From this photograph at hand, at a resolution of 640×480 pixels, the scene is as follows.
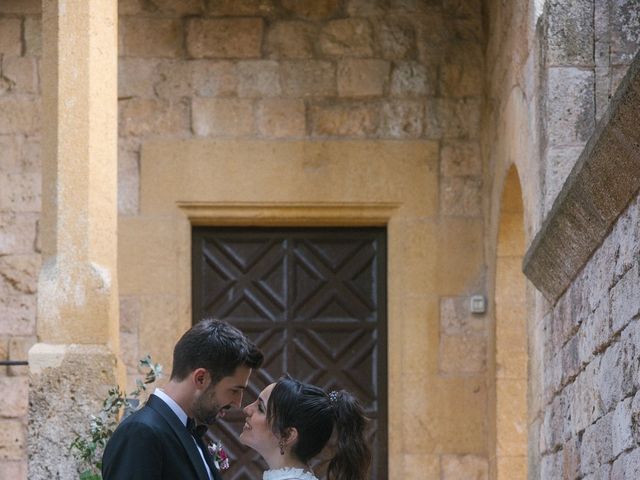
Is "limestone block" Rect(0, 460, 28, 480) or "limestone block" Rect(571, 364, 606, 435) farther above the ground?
"limestone block" Rect(571, 364, 606, 435)

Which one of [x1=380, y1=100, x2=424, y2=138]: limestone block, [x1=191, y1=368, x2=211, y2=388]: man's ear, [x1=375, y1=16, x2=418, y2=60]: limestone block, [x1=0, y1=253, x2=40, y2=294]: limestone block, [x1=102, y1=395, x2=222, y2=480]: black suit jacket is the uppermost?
[x1=375, y1=16, x2=418, y2=60]: limestone block

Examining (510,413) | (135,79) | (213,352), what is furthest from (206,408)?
(135,79)

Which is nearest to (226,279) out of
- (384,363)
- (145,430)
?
(384,363)

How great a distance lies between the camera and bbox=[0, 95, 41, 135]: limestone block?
32.7 ft

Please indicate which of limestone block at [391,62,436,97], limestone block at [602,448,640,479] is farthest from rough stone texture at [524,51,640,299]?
limestone block at [391,62,436,97]

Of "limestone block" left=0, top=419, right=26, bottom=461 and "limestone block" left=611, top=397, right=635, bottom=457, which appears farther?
"limestone block" left=0, top=419, right=26, bottom=461

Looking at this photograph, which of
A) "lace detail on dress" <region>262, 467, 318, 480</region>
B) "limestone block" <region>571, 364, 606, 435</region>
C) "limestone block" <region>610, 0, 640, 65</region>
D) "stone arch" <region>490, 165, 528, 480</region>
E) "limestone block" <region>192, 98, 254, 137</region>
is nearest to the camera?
"lace detail on dress" <region>262, 467, 318, 480</region>

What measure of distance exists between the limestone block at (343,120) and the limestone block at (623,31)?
3.10 m

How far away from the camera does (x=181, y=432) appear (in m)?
4.46

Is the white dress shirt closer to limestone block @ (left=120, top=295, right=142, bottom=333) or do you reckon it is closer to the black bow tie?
the black bow tie

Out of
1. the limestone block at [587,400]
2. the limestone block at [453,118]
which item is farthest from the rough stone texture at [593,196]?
the limestone block at [453,118]

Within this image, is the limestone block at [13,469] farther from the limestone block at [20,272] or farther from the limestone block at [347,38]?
the limestone block at [347,38]

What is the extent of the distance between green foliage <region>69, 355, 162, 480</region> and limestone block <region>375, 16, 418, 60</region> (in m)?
3.89

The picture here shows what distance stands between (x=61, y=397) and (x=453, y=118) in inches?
155
